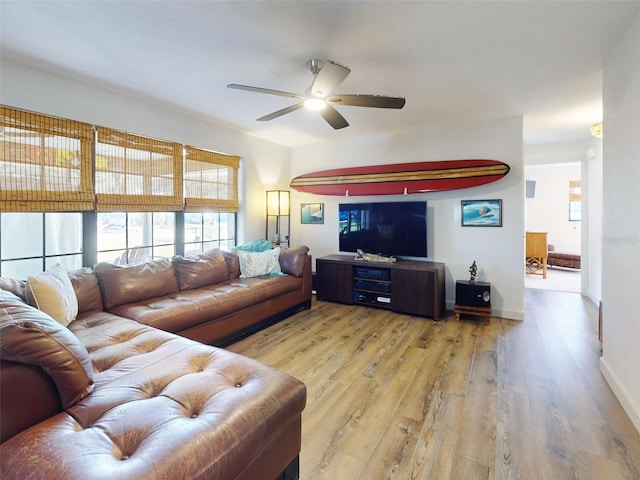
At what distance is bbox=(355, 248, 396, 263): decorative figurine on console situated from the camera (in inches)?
171

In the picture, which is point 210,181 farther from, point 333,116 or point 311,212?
point 333,116

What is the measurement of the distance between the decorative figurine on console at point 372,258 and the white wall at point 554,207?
5560mm

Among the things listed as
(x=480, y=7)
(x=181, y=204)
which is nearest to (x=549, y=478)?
(x=480, y=7)

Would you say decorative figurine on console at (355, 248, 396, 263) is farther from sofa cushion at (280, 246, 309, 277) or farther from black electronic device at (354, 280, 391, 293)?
sofa cushion at (280, 246, 309, 277)

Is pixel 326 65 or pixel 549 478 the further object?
pixel 326 65

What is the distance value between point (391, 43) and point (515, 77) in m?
1.34

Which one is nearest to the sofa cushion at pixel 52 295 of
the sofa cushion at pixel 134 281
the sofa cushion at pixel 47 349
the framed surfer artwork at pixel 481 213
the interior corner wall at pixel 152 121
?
the sofa cushion at pixel 134 281

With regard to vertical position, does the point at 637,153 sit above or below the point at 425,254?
above

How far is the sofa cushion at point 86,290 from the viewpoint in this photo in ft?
8.34

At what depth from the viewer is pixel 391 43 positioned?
2.22 metres

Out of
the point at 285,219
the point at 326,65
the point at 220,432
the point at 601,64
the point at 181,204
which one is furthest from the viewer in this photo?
the point at 285,219

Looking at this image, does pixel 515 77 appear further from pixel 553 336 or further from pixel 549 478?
pixel 549 478

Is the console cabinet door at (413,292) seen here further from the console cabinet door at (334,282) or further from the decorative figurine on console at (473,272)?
the console cabinet door at (334,282)

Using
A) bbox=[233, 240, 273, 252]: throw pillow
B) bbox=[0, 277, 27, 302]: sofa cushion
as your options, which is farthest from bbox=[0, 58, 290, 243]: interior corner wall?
bbox=[0, 277, 27, 302]: sofa cushion
